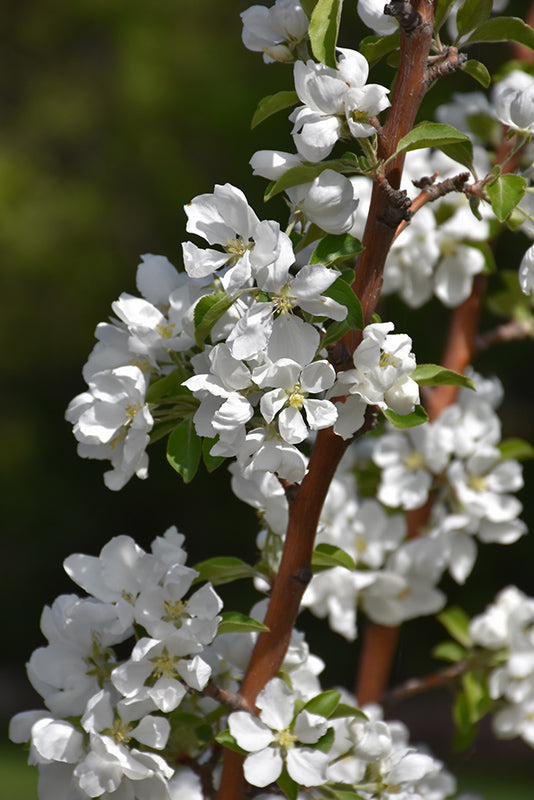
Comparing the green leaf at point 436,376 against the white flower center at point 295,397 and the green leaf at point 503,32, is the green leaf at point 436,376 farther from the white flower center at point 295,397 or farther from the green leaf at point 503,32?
the green leaf at point 503,32

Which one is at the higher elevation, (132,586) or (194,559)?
(132,586)

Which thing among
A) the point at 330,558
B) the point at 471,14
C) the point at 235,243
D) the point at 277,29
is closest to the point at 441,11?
the point at 471,14

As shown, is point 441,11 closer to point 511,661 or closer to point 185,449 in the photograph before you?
point 185,449

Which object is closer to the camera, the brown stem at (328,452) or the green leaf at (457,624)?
the brown stem at (328,452)

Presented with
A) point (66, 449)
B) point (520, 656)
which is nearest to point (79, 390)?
point (66, 449)

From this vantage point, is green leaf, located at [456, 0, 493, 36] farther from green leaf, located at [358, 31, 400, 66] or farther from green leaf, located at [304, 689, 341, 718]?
green leaf, located at [304, 689, 341, 718]

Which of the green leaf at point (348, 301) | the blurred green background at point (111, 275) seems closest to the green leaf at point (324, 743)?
the green leaf at point (348, 301)

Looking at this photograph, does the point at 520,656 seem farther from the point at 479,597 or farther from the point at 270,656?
the point at 479,597
